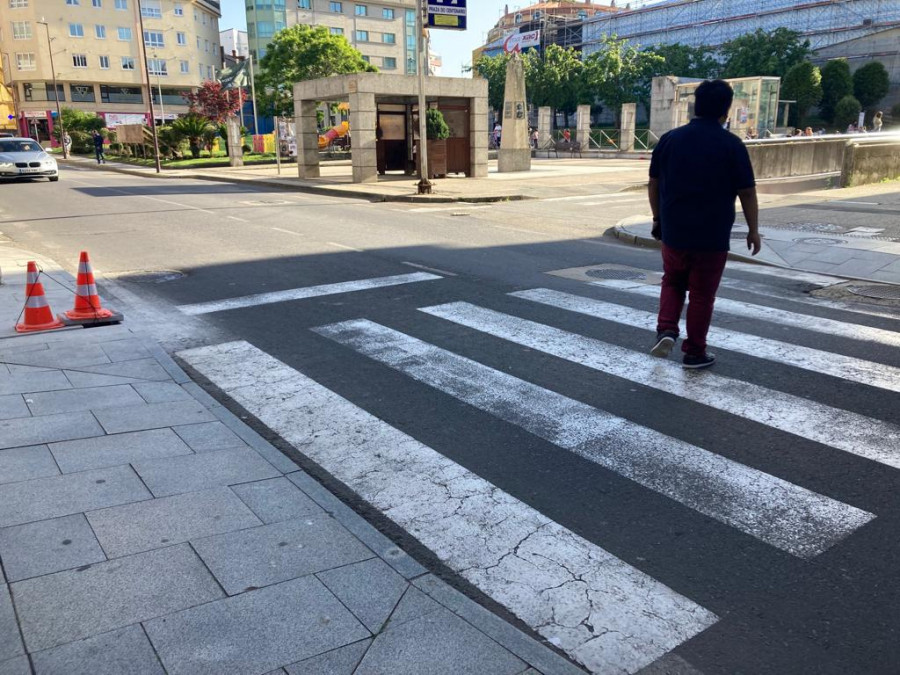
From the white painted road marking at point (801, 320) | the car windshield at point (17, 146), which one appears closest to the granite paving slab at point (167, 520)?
the white painted road marking at point (801, 320)

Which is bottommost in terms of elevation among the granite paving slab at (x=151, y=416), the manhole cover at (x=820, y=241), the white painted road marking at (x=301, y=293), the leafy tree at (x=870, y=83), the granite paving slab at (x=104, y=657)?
the granite paving slab at (x=104, y=657)

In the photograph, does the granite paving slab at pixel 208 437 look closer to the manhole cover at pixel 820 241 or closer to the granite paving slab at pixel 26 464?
the granite paving slab at pixel 26 464

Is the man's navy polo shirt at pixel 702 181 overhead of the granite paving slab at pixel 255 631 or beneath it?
overhead

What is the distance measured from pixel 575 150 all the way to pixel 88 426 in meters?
50.3

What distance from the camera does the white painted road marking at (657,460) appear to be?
12.1 ft

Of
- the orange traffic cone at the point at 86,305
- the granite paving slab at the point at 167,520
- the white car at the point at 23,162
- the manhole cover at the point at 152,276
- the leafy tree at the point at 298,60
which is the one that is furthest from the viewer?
the leafy tree at the point at 298,60

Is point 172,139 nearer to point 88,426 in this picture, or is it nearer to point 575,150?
point 575,150

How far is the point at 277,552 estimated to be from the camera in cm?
334

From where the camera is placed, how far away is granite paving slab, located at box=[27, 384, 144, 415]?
5.07 metres

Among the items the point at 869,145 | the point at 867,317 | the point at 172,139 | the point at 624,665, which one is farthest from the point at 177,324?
the point at 172,139

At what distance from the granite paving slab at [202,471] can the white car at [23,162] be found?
93.5 feet

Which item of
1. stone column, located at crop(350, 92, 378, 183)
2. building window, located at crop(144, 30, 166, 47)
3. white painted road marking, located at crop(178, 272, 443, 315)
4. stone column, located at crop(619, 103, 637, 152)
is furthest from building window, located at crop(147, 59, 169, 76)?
white painted road marking, located at crop(178, 272, 443, 315)

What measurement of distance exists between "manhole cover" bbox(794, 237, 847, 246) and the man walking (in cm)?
663

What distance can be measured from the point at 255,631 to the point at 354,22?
101m
